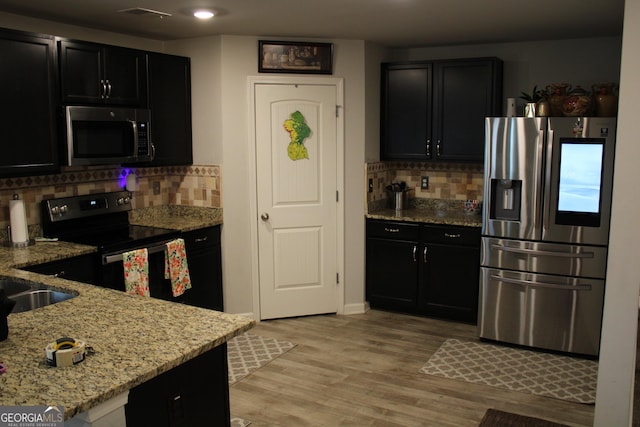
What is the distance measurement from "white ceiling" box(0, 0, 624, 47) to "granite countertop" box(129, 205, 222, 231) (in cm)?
142

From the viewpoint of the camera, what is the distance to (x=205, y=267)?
457 centimetres

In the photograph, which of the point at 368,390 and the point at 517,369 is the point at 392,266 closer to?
the point at 517,369

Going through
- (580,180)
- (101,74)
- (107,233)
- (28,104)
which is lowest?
(107,233)

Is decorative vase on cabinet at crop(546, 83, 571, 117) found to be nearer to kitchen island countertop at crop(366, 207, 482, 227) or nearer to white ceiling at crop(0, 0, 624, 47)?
white ceiling at crop(0, 0, 624, 47)

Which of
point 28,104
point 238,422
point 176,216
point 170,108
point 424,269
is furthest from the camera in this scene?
point 176,216

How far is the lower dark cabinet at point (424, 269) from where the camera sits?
4.64 m

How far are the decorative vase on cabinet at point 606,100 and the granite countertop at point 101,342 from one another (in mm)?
3135

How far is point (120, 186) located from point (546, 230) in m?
3.28

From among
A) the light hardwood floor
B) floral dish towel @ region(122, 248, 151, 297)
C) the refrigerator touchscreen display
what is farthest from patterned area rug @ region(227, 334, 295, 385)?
the refrigerator touchscreen display

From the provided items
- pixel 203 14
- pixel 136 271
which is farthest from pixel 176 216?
pixel 203 14

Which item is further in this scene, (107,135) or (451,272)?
(451,272)

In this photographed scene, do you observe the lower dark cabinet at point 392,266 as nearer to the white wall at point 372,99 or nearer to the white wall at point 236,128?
the white wall at point 236,128

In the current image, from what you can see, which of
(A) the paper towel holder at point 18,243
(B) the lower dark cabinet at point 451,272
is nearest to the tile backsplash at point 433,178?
(B) the lower dark cabinet at point 451,272

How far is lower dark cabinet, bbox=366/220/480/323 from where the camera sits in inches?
183
